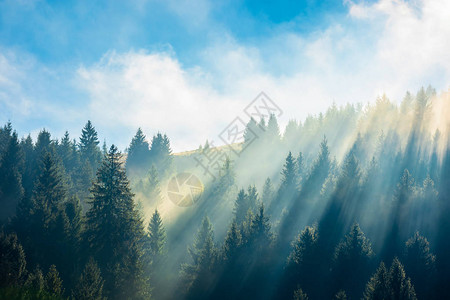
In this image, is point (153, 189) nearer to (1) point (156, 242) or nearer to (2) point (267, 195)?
(1) point (156, 242)

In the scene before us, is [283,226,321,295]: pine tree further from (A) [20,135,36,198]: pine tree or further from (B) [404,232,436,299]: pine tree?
(A) [20,135,36,198]: pine tree

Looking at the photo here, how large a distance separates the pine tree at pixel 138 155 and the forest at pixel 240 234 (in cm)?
2908

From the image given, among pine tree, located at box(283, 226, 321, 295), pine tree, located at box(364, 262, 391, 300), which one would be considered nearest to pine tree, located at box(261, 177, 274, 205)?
pine tree, located at box(283, 226, 321, 295)

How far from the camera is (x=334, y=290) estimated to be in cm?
3412

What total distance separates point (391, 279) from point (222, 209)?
114 ft

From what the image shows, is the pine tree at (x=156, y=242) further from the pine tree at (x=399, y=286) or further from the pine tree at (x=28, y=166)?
the pine tree at (x=399, y=286)

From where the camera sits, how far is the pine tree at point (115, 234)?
27.2 meters

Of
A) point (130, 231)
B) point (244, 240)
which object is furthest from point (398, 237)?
point (130, 231)

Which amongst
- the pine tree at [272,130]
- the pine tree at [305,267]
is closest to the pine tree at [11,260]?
the pine tree at [305,267]

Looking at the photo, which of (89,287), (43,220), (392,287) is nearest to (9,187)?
(43,220)

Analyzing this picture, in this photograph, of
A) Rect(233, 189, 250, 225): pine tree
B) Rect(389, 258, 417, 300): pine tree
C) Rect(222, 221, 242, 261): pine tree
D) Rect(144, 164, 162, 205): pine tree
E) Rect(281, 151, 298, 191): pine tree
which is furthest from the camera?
Rect(144, 164, 162, 205): pine tree

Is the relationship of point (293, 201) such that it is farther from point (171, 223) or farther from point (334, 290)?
point (171, 223)

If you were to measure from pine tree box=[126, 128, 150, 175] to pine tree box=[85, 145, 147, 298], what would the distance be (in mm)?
66048

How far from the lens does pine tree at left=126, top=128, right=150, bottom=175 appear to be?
95387mm
